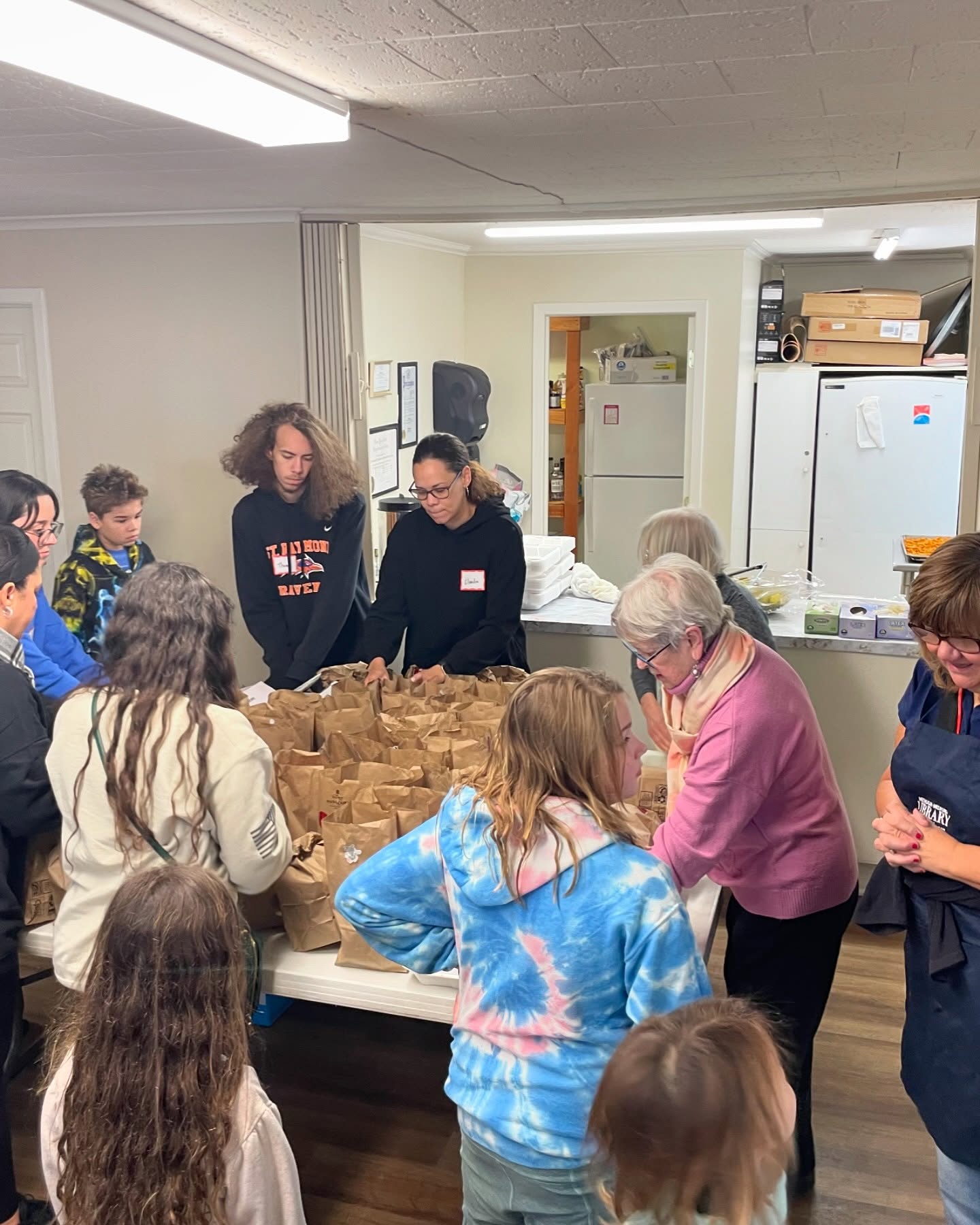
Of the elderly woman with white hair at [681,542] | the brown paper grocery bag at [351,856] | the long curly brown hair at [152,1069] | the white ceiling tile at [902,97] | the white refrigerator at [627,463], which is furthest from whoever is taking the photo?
the white refrigerator at [627,463]

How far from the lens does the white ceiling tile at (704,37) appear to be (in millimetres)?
1666

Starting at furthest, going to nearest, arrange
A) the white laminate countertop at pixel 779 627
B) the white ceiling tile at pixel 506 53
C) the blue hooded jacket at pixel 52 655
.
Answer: the white laminate countertop at pixel 779 627 < the blue hooded jacket at pixel 52 655 < the white ceiling tile at pixel 506 53

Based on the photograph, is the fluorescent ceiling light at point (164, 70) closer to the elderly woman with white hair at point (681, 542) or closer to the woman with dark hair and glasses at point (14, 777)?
the woman with dark hair and glasses at point (14, 777)

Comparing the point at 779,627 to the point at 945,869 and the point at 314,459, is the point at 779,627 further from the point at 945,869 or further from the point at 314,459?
the point at 945,869

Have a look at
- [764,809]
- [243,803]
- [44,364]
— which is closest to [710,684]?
[764,809]

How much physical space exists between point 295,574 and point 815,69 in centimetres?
215

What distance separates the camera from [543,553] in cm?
432

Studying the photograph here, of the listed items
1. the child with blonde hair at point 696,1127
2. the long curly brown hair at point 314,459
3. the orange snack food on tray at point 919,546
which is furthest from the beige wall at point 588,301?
the child with blonde hair at point 696,1127

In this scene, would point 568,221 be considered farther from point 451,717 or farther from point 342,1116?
point 342,1116

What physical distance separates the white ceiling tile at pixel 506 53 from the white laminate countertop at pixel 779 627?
6.51ft

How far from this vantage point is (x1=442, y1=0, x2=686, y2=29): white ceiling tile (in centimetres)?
158

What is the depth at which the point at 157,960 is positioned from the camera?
52.3 inches

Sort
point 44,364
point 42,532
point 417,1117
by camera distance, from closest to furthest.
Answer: point 417,1117, point 42,532, point 44,364

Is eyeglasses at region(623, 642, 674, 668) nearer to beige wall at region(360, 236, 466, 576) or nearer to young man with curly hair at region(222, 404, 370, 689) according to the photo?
young man with curly hair at region(222, 404, 370, 689)
